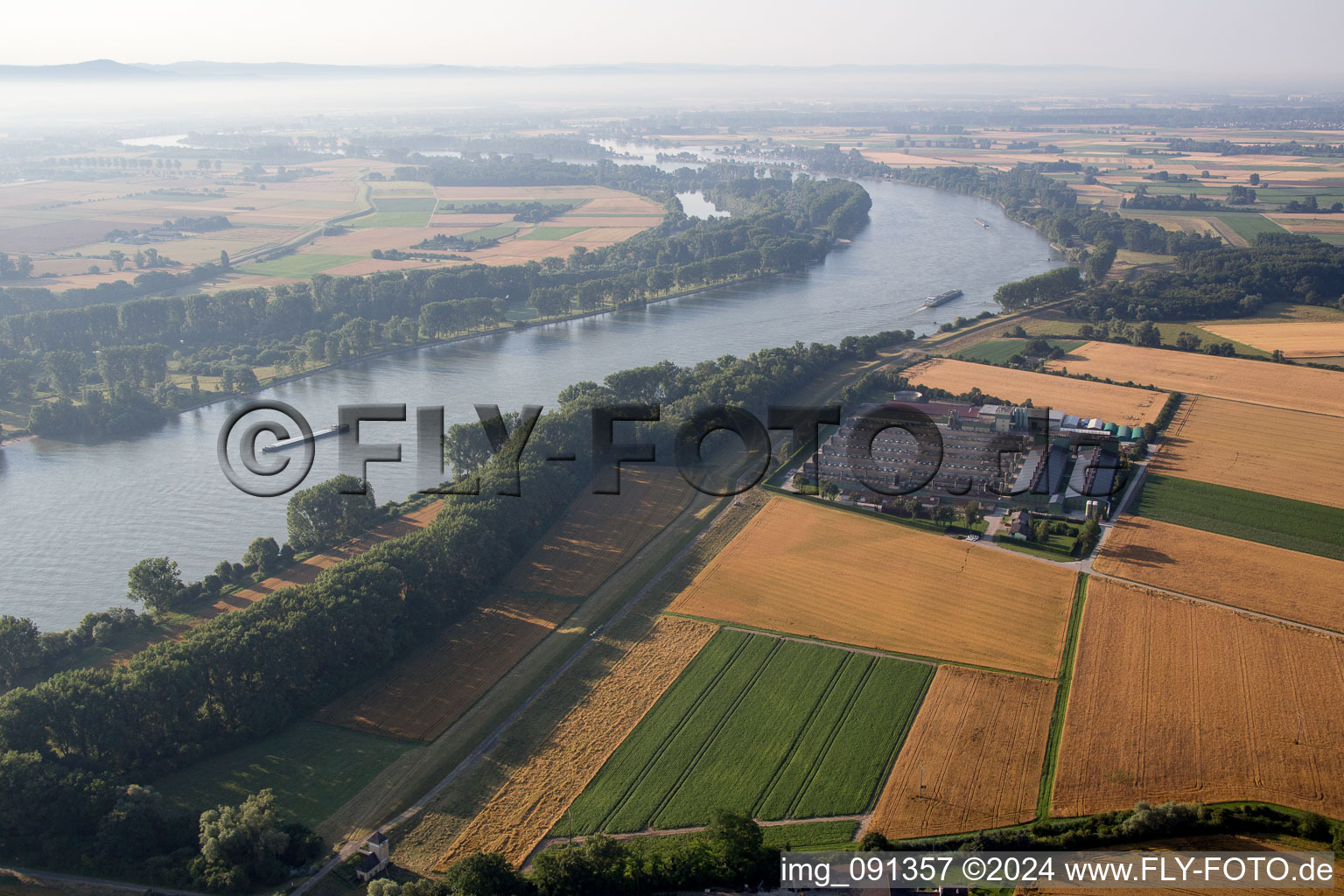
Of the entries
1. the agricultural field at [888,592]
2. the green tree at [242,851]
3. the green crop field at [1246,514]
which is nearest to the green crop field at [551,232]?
the agricultural field at [888,592]

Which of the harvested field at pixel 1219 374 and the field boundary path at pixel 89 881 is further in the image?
the harvested field at pixel 1219 374

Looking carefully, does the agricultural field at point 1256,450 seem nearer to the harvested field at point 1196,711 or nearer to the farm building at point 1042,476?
the farm building at point 1042,476

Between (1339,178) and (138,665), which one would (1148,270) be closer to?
(1339,178)

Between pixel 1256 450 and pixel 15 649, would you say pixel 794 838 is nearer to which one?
Result: pixel 15 649

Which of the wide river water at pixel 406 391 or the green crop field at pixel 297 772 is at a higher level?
the wide river water at pixel 406 391

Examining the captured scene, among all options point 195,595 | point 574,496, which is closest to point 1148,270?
point 574,496

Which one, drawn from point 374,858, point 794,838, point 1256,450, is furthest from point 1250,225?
point 374,858
